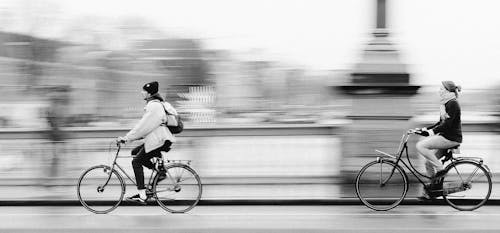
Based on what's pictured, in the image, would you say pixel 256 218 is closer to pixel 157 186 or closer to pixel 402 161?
pixel 157 186

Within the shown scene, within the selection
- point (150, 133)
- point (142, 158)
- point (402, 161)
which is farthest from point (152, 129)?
point (402, 161)

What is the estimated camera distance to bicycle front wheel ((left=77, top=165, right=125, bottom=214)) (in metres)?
8.38

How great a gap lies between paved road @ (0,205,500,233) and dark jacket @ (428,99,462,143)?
93 centimetres

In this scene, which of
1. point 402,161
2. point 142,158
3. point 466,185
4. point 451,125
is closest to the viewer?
point 142,158

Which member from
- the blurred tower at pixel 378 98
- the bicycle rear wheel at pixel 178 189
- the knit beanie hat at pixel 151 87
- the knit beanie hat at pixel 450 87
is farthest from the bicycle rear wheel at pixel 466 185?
the knit beanie hat at pixel 151 87

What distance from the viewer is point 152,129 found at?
8.02 meters

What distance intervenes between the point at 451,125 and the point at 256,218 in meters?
2.61

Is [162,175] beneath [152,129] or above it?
beneath

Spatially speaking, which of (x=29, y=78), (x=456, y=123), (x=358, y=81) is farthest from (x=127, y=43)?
(x=456, y=123)

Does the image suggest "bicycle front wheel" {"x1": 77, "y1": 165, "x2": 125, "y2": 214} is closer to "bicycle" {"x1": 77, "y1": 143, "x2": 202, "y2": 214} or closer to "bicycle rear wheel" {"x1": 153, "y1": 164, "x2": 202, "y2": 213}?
"bicycle" {"x1": 77, "y1": 143, "x2": 202, "y2": 214}

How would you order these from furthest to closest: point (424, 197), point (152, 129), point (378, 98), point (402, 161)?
point (378, 98) → point (424, 197) → point (402, 161) → point (152, 129)

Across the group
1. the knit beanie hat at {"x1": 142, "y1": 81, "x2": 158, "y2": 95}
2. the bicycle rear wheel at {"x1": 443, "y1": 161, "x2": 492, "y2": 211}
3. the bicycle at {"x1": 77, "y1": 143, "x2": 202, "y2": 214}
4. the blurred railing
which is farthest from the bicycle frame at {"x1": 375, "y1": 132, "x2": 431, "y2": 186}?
the knit beanie hat at {"x1": 142, "y1": 81, "x2": 158, "y2": 95}

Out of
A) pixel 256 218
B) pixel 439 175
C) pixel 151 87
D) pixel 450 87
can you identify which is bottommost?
pixel 256 218

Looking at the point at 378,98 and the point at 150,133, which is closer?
the point at 150,133
